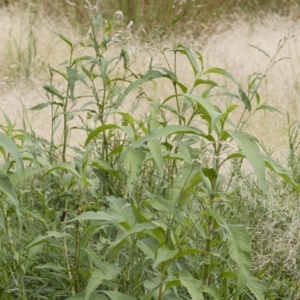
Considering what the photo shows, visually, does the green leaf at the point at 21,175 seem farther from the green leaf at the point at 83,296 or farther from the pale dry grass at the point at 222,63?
the pale dry grass at the point at 222,63

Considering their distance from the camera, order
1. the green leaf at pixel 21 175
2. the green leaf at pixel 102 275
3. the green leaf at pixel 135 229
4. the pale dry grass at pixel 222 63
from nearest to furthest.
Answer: the green leaf at pixel 135 229 < the green leaf at pixel 102 275 < the green leaf at pixel 21 175 < the pale dry grass at pixel 222 63

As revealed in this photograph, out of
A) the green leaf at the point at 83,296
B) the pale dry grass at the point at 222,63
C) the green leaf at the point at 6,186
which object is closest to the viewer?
the green leaf at the point at 6,186

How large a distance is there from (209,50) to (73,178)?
4052mm

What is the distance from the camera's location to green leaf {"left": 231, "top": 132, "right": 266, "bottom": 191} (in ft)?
5.62

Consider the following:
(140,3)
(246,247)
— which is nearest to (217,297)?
(246,247)

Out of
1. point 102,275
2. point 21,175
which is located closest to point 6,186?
point 102,275

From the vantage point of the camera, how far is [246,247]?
72.7 inches

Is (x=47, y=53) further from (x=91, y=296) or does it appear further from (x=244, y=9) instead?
(x=91, y=296)

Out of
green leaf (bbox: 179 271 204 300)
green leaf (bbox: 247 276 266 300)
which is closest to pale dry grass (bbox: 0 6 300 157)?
green leaf (bbox: 247 276 266 300)

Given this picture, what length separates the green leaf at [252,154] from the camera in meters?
1.71

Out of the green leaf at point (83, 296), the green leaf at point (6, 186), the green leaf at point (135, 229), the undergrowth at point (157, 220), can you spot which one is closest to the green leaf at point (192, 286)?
the undergrowth at point (157, 220)

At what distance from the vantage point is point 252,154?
68.4 inches

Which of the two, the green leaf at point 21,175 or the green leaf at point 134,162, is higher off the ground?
the green leaf at point 134,162

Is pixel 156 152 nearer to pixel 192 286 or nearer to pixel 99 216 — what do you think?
pixel 99 216
